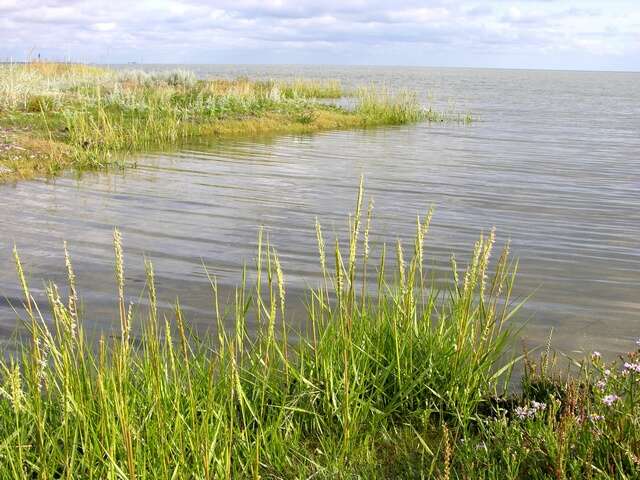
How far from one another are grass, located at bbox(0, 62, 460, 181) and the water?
4.30 feet

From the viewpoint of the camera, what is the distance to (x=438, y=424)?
13.0ft

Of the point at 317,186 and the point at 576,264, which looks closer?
the point at 576,264

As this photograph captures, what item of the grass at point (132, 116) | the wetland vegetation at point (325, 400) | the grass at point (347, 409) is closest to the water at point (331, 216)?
the wetland vegetation at point (325, 400)

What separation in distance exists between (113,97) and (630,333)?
20166mm

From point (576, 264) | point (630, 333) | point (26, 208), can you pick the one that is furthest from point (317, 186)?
point (630, 333)

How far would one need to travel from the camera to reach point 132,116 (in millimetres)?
21000

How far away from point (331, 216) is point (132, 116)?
1233 centimetres

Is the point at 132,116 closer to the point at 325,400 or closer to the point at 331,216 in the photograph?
the point at 331,216

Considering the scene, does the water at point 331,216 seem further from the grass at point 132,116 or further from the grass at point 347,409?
the grass at point 347,409

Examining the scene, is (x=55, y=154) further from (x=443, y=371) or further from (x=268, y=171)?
(x=443, y=371)

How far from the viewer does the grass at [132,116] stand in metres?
15.4

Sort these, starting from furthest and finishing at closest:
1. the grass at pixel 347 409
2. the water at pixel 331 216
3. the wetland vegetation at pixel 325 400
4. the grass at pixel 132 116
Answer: the grass at pixel 132 116 < the water at pixel 331 216 < the grass at pixel 347 409 < the wetland vegetation at pixel 325 400

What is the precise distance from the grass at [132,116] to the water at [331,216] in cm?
131

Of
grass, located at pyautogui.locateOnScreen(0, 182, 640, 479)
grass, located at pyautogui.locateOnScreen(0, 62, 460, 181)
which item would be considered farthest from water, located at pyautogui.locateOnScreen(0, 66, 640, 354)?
grass, located at pyautogui.locateOnScreen(0, 182, 640, 479)
